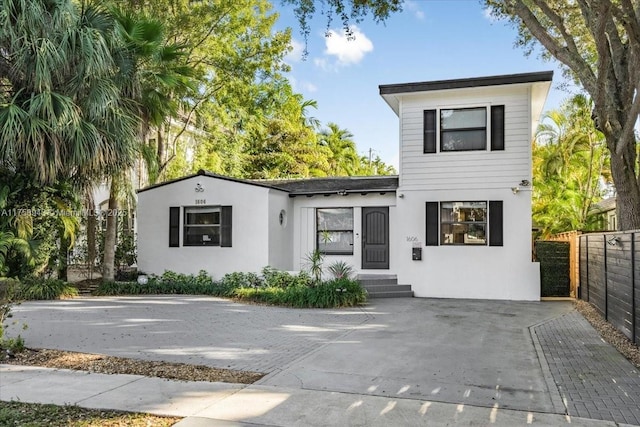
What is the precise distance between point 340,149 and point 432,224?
24947 mm

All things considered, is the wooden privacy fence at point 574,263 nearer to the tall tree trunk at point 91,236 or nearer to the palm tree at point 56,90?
the palm tree at point 56,90

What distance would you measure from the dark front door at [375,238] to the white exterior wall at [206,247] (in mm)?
2988

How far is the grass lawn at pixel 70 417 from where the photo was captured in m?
4.27

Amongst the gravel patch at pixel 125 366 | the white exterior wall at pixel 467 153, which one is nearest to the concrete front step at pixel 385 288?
the white exterior wall at pixel 467 153

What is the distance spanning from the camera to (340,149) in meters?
38.2

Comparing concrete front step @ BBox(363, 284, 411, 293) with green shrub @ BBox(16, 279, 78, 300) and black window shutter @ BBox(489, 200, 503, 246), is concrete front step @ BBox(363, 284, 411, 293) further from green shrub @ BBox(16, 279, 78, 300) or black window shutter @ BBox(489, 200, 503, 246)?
green shrub @ BBox(16, 279, 78, 300)

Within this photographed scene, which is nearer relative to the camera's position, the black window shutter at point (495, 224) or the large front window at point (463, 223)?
the black window shutter at point (495, 224)

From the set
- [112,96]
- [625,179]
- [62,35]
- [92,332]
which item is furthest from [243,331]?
[625,179]

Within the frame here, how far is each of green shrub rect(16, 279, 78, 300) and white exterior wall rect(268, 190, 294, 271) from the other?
215 inches

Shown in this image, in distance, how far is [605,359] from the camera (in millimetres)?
6770

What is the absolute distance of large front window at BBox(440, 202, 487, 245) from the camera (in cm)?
1356

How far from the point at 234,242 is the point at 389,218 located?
4676mm

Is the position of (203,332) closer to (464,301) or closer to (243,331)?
(243,331)

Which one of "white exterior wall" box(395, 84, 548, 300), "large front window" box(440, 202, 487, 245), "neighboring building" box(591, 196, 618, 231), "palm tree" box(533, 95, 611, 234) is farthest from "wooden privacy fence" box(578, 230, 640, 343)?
"neighboring building" box(591, 196, 618, 231)
